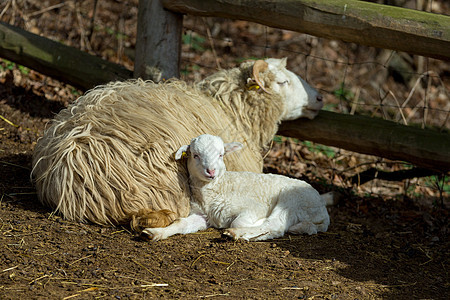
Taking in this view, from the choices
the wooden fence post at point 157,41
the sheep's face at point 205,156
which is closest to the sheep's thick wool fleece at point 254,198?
the sheep's face at point 205,156

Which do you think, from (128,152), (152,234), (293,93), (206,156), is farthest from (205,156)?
(293,93)

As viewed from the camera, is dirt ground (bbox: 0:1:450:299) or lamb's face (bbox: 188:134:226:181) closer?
dirt ground (bbox: 0:1:450:299)

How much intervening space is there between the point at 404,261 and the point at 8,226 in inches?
118

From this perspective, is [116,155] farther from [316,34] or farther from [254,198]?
[316,34]

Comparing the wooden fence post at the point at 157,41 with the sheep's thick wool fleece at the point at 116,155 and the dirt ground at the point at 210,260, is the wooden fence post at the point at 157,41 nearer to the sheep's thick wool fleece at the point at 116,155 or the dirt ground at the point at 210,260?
the sheep's thick wool fleece at the point at 116,155

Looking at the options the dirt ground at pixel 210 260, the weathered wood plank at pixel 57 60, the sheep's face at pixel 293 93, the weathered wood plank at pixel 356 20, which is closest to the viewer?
the dirt ground at pixel 210 260

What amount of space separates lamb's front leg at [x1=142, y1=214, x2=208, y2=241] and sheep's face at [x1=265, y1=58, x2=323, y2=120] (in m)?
1.74

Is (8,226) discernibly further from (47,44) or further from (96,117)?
(47,44)

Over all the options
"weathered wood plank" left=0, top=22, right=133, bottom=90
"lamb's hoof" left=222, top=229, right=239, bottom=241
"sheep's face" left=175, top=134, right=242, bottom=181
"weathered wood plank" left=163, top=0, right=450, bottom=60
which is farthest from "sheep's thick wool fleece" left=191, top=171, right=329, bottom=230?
"weathered wood plank" left=0, top=22, right=133, bottom=90

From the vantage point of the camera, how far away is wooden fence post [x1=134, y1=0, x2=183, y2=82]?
18.9 feet

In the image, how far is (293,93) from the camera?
5.63m

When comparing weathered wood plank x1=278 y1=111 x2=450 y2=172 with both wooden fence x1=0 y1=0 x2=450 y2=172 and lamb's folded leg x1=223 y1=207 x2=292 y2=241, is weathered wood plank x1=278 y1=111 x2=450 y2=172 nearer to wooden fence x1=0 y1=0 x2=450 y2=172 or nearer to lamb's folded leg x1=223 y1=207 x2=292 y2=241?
wooden fence x1=0 y1=0 x2=450 y2=172

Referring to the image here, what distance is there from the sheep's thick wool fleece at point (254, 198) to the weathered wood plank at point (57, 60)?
2.28m

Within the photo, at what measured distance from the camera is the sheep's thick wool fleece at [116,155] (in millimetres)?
4227
